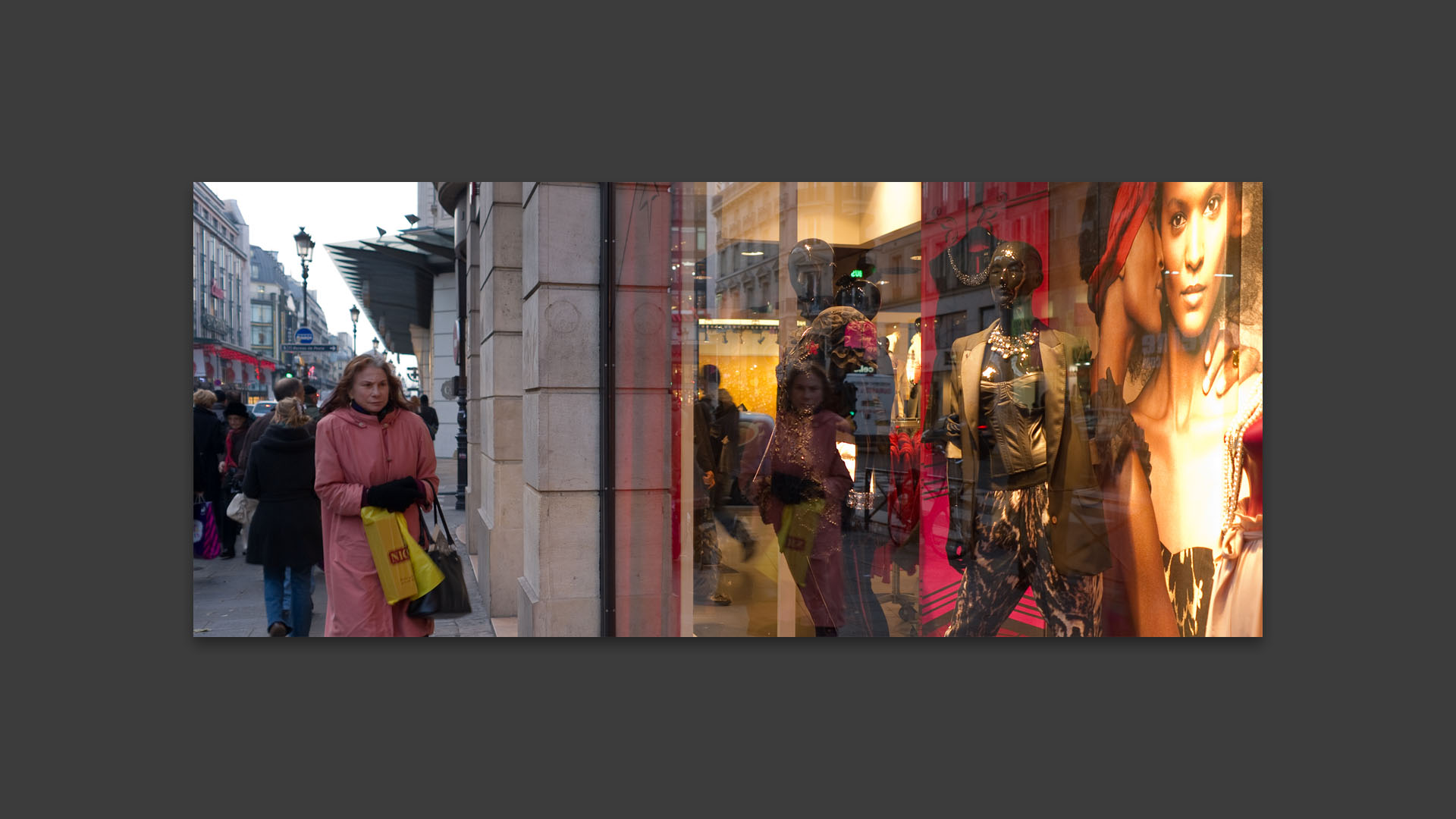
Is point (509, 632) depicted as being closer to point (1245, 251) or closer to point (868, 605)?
point (868, 605)

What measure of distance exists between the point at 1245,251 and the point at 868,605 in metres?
2.59

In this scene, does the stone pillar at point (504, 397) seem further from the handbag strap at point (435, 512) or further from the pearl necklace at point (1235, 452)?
the pearl necklace at point (1235, 452)

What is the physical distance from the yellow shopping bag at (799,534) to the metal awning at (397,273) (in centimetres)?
254

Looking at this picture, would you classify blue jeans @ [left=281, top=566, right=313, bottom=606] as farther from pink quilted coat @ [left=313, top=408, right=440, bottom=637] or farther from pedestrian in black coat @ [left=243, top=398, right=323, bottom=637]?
pink quilted coat @ [left=313, top=408, right=440, bottom=637]

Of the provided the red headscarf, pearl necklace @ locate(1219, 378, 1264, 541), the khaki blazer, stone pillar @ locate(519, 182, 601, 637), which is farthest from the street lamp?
pearl necklace @ locate(1219, 378, 1264, 541)

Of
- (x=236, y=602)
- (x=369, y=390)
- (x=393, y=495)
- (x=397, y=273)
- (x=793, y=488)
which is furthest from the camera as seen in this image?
(x=397, y=273)

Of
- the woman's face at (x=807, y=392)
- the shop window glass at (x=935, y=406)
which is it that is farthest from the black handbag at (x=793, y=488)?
the woman's face at (x=807, y=392)

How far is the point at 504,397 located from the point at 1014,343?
11.9ft

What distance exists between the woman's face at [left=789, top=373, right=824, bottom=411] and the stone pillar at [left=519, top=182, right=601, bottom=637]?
39.3 inches

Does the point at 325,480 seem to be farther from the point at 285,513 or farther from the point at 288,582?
the point at 288,582

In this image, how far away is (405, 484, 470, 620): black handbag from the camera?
16.4ft

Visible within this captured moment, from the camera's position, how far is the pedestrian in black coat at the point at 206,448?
5.10m

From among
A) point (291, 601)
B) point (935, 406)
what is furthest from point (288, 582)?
point (935, 406)

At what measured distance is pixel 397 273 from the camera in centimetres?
716
